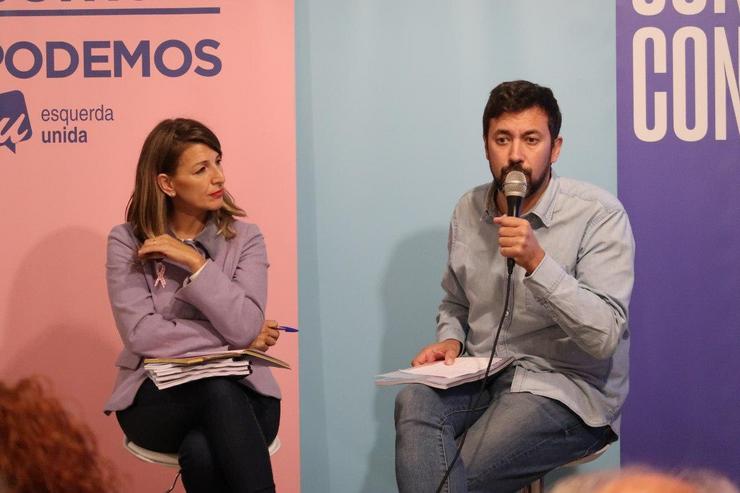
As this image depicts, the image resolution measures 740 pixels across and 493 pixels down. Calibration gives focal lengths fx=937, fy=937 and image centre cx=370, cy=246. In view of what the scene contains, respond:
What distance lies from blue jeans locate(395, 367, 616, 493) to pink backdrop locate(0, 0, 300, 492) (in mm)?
1071

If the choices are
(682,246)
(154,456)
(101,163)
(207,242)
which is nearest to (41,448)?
(154,456)

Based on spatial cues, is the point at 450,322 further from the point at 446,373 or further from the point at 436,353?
the point at 446,373

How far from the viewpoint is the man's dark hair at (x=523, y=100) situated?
2773 mm

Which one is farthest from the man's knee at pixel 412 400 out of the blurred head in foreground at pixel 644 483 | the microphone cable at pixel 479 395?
the blurred head in foreground at pixel 644 483

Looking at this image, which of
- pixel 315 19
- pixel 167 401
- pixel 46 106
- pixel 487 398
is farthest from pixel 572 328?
pixel 46 106

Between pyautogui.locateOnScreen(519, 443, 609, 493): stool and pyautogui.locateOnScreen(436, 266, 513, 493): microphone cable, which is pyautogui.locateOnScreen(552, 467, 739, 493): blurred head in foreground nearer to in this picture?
pyautogui.locateOnScreen(436, 266, 513, 493): microphone cable

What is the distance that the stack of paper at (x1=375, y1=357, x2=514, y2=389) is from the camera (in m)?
2.52

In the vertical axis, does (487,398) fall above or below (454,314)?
below

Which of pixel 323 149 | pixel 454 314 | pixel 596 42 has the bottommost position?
pixel 454 314

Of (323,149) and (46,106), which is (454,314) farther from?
(46,106)

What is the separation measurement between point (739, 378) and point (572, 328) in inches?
50.7

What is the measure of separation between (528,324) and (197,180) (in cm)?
111

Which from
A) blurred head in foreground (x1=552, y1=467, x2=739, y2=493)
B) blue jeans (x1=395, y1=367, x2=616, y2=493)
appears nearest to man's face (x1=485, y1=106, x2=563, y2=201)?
blue jeans (x1=395, y1=367, x2=616, y2=493)

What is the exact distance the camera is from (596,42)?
347 centimetres
